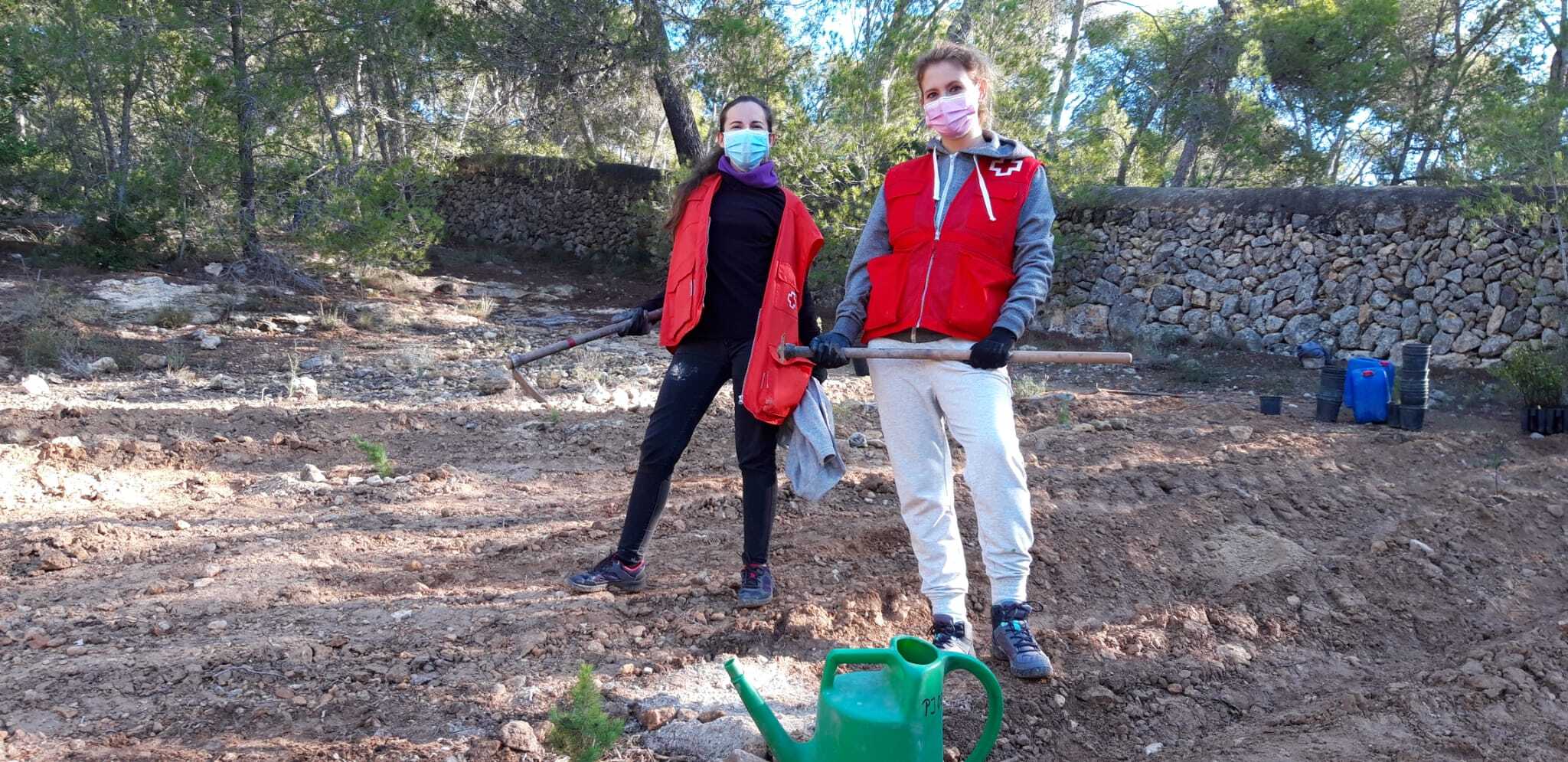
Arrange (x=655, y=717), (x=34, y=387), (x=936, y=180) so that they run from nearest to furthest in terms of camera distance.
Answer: (x=655, y=717)
(x=936, y=180)
(x=34, y=387)

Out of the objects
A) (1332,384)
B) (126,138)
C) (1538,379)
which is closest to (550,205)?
(126,138)

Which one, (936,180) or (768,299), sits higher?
(936,180)

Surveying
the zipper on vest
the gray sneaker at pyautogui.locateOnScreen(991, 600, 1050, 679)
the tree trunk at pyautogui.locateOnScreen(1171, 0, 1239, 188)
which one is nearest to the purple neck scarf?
the zipper on vest

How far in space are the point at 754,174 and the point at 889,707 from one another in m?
1.73

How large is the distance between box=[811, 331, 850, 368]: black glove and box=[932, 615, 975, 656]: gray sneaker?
0.73 meters

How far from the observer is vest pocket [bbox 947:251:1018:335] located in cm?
273

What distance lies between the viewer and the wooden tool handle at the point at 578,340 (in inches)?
135

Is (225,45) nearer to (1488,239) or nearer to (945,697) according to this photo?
(945,697)

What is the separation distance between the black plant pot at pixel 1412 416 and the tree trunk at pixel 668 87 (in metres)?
7.15

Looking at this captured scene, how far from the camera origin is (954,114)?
283 cm

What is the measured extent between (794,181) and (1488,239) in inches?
248

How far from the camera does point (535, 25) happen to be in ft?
37.5

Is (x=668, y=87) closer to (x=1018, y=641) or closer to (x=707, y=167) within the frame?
(x=707, y=167)

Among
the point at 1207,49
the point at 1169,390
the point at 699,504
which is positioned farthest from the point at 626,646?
the point at 1207,49
